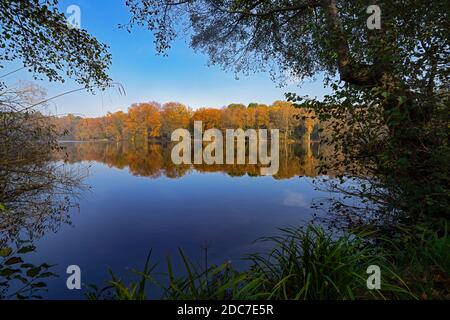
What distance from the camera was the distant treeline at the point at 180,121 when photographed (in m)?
75.1

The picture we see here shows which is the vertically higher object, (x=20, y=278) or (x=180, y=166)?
(x=180, y=166)

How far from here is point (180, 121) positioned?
75.4 m

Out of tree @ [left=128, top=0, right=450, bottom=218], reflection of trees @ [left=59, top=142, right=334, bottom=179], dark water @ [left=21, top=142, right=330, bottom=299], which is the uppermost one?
tree @ [left=128, top=0, right=450, bottom=218]

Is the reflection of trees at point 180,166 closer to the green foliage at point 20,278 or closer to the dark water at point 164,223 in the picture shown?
the dark water at point 164,223

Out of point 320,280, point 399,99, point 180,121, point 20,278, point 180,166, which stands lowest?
point 20,278

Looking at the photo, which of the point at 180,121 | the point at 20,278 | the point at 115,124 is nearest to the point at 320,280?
the point at 20,278

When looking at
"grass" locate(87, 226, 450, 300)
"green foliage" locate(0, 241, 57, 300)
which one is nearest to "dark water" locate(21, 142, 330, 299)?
"green foliage" locate(0, 241, 57, 300)

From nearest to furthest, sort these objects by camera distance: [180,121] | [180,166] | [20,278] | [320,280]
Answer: [320,280] < [20,278] < [180,166] < [180,121]

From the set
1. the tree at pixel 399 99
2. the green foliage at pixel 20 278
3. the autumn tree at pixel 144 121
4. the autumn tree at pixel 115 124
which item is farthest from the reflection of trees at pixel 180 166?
the autumn tree at pixel 115 124

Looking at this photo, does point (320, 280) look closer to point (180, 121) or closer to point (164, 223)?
point (164, 223)

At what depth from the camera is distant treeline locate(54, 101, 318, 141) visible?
7512 centimetres

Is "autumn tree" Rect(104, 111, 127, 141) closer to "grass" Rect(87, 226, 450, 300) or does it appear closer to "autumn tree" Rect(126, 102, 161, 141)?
"autumn tree" Rect(126, 102, 161, 141)
